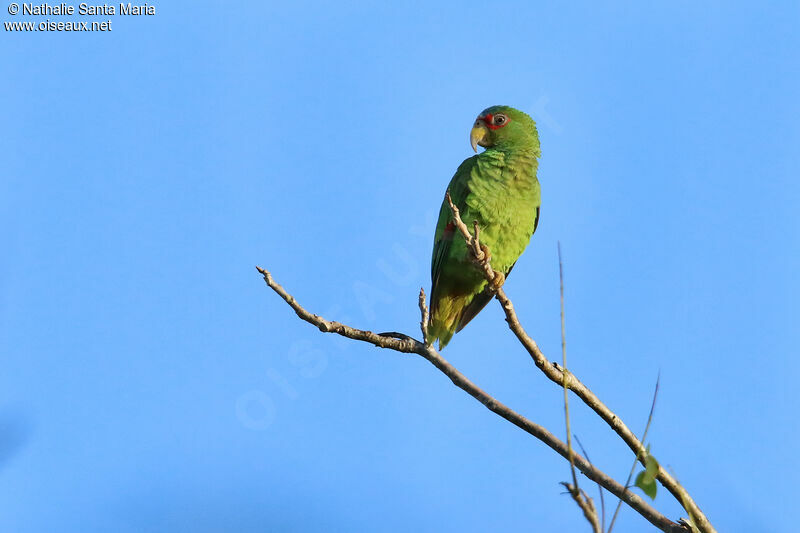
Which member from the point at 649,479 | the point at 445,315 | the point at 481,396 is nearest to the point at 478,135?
the point at 445,315

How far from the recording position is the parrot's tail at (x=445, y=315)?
6.90 meters

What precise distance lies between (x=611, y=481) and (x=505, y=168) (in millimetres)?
3901

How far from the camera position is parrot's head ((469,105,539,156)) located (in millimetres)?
7062

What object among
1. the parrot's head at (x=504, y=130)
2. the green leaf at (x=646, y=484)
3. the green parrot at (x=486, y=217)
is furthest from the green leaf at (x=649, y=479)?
the parrot's head at (x=504, y=130)

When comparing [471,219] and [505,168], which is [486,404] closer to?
[471,219]

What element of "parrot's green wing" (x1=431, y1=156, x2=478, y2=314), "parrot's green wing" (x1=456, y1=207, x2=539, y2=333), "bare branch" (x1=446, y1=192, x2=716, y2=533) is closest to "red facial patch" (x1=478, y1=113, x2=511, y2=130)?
"parrot's green wing" (x1=431, y1=156, x2=478, y2=314)

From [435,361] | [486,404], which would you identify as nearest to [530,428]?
[486,404]

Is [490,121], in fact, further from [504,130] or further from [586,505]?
[586,505]

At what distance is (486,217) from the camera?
648 centimetres

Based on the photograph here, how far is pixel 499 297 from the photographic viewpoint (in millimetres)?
4703

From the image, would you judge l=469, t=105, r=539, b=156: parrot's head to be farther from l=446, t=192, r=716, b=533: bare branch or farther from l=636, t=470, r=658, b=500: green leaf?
l=636, t=470, r=658, b=500: green leaf

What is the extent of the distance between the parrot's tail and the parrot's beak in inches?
62.8

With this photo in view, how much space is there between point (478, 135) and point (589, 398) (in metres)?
3.94

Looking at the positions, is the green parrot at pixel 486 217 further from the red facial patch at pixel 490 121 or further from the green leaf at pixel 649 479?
the green leaf at pixel 649 479
